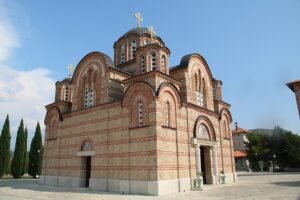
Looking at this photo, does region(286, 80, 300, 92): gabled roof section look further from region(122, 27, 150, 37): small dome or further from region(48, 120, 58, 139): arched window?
region(48, 120, 58, 139): arched window

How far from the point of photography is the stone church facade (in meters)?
14.1

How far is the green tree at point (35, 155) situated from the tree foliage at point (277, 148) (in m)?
32.7

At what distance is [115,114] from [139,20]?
9.03 meters

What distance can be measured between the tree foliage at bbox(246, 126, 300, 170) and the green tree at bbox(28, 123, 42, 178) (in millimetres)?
32748

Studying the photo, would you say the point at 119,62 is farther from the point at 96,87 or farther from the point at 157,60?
the point at 157,60

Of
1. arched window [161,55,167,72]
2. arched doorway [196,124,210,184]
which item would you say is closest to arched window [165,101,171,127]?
arched window [161,55,167,72]

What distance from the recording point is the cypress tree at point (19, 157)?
32.0 m

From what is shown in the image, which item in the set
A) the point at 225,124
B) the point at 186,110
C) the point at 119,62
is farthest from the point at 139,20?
the point at 225,124

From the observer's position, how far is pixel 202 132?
17812 mm

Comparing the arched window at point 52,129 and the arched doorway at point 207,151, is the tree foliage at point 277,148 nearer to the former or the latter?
the arched doorway at point 207,151

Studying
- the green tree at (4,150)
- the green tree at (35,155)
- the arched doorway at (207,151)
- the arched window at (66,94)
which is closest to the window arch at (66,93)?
the arched window at (66,94)

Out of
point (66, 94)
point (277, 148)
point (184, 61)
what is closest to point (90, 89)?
point (66, 94)

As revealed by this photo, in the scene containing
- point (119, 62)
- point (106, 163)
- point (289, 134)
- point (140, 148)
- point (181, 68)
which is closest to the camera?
point (140, 148)

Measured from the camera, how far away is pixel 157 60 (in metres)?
15.7
